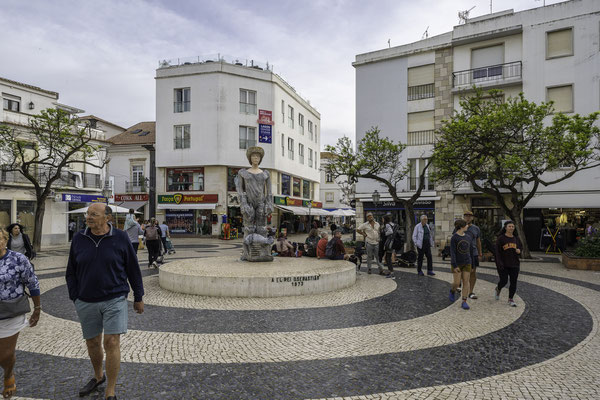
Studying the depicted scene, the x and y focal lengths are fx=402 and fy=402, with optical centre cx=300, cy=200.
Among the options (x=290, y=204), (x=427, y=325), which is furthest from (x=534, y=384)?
(x=290, y=204)

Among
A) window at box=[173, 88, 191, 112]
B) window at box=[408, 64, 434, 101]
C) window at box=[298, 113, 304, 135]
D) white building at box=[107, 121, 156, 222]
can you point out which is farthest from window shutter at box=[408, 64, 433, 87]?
white building at box=[107, 121, 156, 222]

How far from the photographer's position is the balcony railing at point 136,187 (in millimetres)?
37656

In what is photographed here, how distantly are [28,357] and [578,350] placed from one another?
6.72m

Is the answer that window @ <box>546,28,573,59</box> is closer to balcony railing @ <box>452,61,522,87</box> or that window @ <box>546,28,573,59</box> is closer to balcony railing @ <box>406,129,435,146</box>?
balcony railing @ <box>452,61,522,87</box>

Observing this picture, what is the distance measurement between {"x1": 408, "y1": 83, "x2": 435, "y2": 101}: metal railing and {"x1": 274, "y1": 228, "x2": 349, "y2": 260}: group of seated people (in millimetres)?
15072

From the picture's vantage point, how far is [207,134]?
115 ft

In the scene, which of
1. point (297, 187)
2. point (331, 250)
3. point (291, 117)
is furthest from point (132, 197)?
point (331, 250)

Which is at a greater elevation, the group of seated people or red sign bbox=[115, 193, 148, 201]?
red sign bbox=[115, 193, 148, 201]

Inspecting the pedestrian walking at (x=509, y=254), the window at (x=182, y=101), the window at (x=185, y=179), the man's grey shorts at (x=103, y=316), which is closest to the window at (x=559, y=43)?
the pedestrian walking at (x=509, y=254)

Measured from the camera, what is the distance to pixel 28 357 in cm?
474

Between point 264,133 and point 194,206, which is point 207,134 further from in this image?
point 194,206

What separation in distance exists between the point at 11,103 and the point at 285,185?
23.9 m

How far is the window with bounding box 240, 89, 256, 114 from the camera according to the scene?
3650cm

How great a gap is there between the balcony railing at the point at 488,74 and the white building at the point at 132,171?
2728cm
